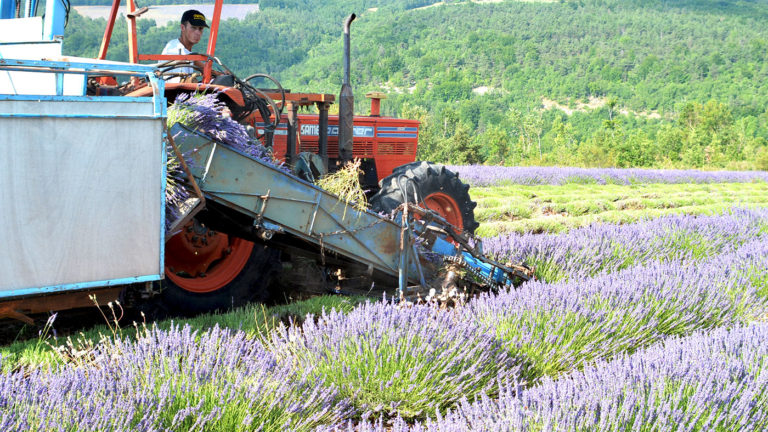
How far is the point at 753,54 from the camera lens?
11656cm

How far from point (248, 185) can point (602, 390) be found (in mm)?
2316

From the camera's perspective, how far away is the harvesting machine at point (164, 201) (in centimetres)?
312

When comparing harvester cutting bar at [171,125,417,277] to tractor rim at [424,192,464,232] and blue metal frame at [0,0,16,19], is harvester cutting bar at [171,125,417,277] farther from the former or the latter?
blue metal frame at [0,0,16,19]

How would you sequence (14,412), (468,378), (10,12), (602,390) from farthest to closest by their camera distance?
(10,12), (468,378), (602,390), (14,412)

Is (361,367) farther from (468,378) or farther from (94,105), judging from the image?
(94,105)

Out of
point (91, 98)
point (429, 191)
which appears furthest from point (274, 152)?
point (91, 98)

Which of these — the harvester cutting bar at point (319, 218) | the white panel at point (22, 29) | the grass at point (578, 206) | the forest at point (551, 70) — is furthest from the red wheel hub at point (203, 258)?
the forest at point (551, 70)

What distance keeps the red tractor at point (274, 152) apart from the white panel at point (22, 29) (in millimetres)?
509

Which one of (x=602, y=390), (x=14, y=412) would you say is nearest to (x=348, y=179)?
(x=602, y=390)

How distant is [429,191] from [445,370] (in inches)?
129

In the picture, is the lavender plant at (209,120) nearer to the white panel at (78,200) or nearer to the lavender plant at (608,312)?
the white panel at (78,200)

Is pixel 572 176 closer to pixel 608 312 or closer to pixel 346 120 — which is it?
pixel 346 120

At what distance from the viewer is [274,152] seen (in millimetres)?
5844

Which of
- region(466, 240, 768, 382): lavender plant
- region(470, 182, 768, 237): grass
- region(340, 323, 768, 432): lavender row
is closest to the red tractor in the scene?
region(466, 240, 768, 382): lavender plant
